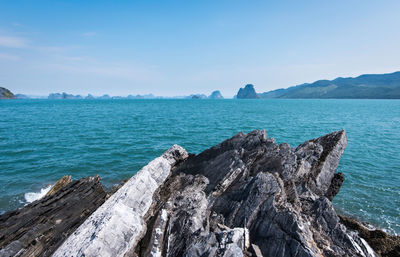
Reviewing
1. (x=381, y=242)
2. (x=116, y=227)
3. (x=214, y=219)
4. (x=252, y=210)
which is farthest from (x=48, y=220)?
(x=381, y=242)

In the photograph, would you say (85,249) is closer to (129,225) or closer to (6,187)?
(129,225)

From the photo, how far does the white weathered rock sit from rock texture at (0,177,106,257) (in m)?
2.07

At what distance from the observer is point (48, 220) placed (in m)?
10.9

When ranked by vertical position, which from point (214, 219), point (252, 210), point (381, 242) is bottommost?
point (381, 242)

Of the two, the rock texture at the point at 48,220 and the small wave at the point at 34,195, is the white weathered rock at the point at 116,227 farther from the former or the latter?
the small wave at the point at 34,195

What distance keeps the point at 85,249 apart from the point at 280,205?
8424 mm

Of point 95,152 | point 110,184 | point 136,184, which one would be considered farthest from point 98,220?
point 95,152

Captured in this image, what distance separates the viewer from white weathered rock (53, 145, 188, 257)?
7395mm

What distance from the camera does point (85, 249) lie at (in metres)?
7.05

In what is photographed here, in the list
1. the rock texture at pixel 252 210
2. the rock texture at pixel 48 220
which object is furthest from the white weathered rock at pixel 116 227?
the rock texture at pixel 48 220

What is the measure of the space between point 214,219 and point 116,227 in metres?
4.89

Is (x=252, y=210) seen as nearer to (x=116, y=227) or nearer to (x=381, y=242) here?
(x=116, y=227)

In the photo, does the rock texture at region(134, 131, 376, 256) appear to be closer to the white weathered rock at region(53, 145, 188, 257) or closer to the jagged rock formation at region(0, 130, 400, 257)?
the jagged rock formation at region(0, 130, 400, 257)

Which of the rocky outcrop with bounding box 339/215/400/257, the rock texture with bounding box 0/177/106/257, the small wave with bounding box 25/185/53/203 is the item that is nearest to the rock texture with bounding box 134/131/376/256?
the rocky outcrop with bounding box 339/215/400/257
